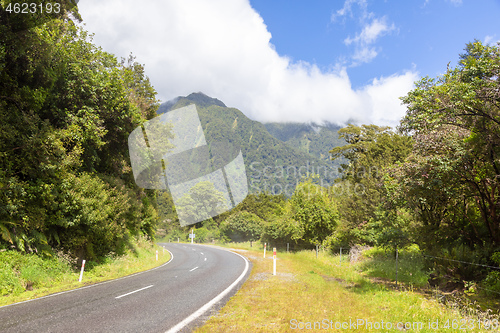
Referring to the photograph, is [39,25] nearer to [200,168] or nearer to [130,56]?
[130,56]

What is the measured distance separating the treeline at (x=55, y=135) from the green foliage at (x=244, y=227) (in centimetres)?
4286

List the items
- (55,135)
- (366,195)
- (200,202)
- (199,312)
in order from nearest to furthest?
(199,312)
(55,135)
(366,195)
(200,202)

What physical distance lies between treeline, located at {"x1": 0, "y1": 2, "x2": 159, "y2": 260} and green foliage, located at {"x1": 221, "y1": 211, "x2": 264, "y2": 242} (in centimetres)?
4286

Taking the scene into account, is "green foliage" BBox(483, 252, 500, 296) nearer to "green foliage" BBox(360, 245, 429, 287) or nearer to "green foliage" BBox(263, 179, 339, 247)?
"green foliage" BBox(360, 245, 429, 287)

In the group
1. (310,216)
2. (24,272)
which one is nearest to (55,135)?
(24,272)

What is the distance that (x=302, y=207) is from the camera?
30047mm

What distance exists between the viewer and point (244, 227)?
58312mm

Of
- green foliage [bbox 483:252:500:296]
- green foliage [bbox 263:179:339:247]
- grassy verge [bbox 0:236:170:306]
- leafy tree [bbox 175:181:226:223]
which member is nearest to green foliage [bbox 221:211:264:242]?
leafy tree [bbox 175:181:226:223]

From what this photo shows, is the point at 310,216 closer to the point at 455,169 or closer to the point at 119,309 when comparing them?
the point at 455,169

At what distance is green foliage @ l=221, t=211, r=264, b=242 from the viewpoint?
57938mm

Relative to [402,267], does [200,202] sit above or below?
above

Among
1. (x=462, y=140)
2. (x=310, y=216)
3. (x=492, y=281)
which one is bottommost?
(x=492, y=281)

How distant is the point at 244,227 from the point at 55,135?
1959 inches

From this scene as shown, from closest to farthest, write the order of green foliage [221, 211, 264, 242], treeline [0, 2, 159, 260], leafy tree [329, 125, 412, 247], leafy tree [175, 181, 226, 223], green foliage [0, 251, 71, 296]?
green foliage [0, 251, 71, 296]
treeline [0, 2, 159, 260]
leafy tree [329, 125, 412, 247]
green foliage [221, 211, 264, 242]
leafy tree [175, 181, 226, 223]
